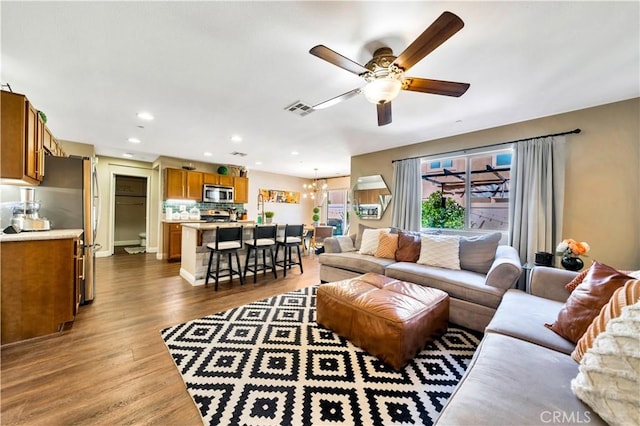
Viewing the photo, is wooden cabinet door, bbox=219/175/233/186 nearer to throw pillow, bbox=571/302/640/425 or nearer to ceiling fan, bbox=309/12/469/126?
ceiling fan, bbox=309/12/469/126

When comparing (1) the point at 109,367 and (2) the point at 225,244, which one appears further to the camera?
(2) the point at 225,244

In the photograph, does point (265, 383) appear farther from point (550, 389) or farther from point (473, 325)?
point (473, 325)

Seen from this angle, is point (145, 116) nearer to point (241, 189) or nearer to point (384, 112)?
point (384, 112)

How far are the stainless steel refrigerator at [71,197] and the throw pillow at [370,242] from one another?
3496mm

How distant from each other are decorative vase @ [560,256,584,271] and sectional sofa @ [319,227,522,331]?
1.23ft

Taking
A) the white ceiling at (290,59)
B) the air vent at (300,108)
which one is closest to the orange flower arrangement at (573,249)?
the white ceiling at (290,59)

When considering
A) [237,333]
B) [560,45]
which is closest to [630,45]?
[560,45]

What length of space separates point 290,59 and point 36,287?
116 inches

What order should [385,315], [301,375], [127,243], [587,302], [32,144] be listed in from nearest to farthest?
[587,302], [301,375], [385,315], [32,144], [127,243]

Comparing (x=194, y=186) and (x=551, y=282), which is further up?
(x=194, y=186)

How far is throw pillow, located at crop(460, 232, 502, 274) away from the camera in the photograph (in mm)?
2779

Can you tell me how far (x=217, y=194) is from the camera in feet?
20.4

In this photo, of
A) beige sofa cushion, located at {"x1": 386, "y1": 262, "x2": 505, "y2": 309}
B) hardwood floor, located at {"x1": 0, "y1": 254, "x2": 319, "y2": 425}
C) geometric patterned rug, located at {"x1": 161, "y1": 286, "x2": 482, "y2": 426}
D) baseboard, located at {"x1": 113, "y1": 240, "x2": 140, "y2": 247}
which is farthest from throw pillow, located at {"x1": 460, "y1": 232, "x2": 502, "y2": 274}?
baseboard, located at {"x1": 113, "y1": 240, "x2": 140, "y2": 247}

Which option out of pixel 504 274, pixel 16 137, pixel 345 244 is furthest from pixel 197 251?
pixel 504 274
